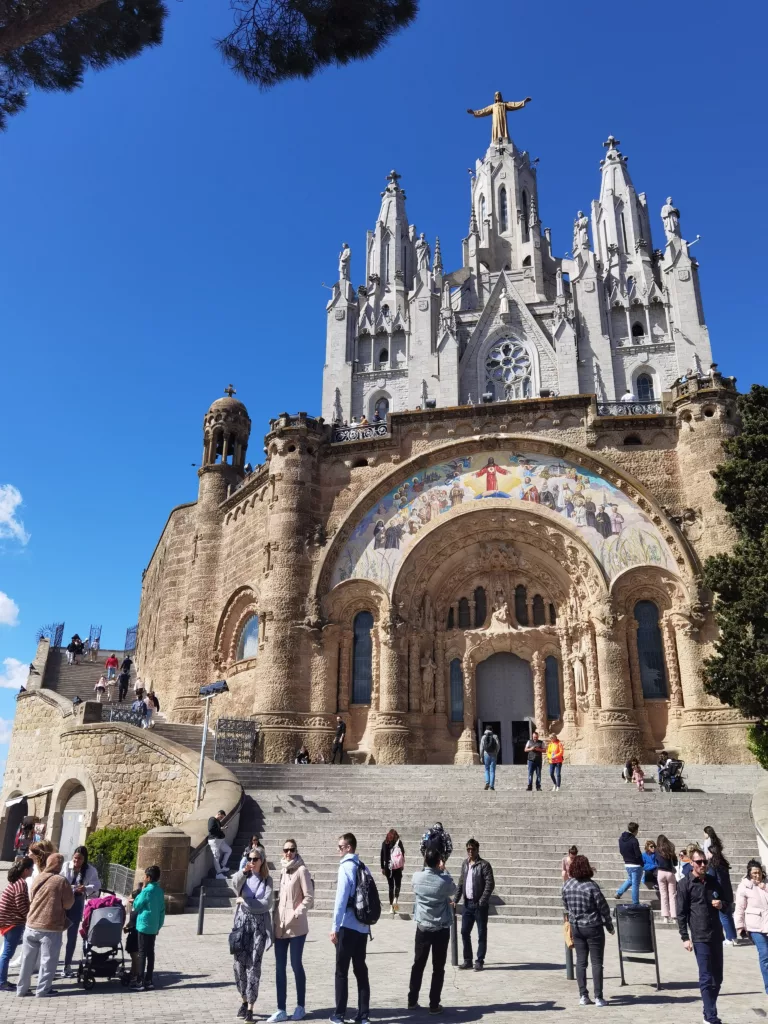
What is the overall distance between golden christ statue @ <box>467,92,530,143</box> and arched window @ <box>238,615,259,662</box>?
46046mm

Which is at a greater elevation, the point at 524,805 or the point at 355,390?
the point at 355,390

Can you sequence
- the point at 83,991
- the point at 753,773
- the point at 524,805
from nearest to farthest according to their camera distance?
the point at 83,991 → the point at 524,805 → the point at 753,773

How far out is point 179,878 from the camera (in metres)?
11.9

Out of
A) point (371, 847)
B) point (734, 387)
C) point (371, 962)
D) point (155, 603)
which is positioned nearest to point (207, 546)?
point (155, 603)

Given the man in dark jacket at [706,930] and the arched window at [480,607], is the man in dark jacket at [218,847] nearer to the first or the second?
the man in dark jacket at [706,930]

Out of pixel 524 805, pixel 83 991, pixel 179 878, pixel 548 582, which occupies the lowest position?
pixel 83 991

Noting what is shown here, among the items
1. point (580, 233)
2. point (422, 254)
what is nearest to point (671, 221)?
point (580, 233)

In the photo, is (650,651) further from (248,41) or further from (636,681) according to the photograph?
(248,41)

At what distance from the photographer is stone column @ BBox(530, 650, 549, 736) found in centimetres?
2230

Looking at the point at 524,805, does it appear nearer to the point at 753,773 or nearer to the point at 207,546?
the point at 753,773

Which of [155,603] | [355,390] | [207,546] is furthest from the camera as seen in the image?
[355,390]

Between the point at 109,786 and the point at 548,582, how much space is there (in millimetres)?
13345

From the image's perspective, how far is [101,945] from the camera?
25.3 ft

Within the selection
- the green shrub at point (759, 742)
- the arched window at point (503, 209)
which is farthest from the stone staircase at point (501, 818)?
the arched window at point (503, 209)
